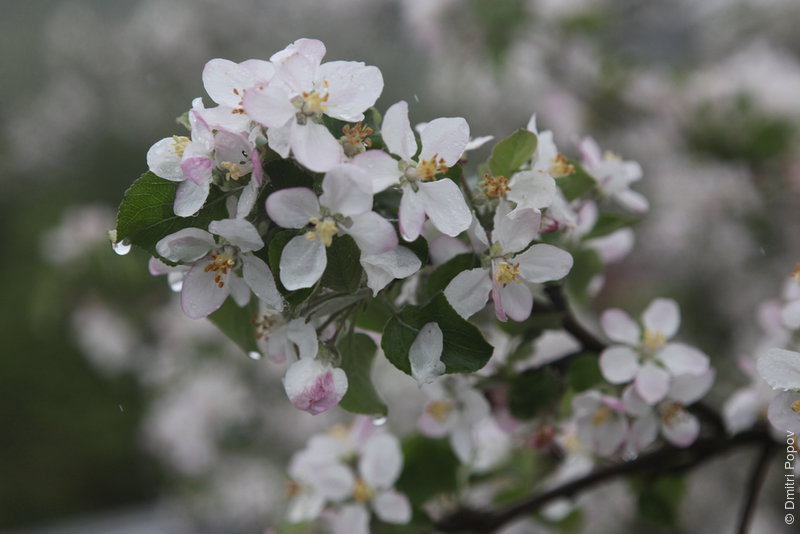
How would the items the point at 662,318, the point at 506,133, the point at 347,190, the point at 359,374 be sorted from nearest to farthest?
the point at 347,190 → the point at 359,374 → the point at 662,318 → the point at 506,133

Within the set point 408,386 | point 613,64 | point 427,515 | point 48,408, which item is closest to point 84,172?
point 48,408

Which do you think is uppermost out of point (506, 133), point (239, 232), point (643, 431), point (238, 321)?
point (239, 232)

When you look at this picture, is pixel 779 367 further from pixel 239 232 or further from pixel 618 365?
pixel 239 232

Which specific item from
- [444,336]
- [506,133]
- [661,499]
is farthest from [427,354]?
[506,133]

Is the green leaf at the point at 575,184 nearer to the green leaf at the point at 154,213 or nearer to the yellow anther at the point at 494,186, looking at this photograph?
the yellow anther at the point at 494,186

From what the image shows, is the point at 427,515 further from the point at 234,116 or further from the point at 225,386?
the point at 225,386

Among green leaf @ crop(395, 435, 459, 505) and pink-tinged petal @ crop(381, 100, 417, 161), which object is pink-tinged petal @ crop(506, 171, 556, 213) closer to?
pink-tinged petal @ crop(381, 100, 417, 161)
